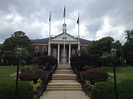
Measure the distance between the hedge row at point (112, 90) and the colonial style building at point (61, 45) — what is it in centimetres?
4081

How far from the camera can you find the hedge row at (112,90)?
948 centimetres

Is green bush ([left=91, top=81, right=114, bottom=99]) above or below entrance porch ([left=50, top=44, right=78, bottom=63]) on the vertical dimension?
below

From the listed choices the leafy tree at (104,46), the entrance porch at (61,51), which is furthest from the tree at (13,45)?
the leafy tree at (104,46)

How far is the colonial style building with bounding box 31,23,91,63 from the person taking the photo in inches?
2223

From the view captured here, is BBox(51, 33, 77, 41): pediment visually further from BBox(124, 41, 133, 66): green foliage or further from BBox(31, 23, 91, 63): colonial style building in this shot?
BBox(124, 41, 133, 66): green foliage

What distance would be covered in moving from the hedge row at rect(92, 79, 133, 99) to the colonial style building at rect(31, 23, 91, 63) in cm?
4081

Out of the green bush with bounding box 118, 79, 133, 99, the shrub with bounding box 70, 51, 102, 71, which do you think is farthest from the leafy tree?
the green bush with bounding box 118, 79, 133, 99

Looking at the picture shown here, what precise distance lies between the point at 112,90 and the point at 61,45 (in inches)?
1884

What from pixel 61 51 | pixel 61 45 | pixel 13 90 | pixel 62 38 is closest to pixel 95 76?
pixel 13 90

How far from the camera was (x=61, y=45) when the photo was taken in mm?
59094

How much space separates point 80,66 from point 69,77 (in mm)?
4955

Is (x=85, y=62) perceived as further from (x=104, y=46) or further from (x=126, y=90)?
(x=126, y=90)

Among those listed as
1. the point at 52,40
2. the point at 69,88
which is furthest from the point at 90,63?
the point at 52,40

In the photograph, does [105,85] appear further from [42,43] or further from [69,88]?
[42,43]
